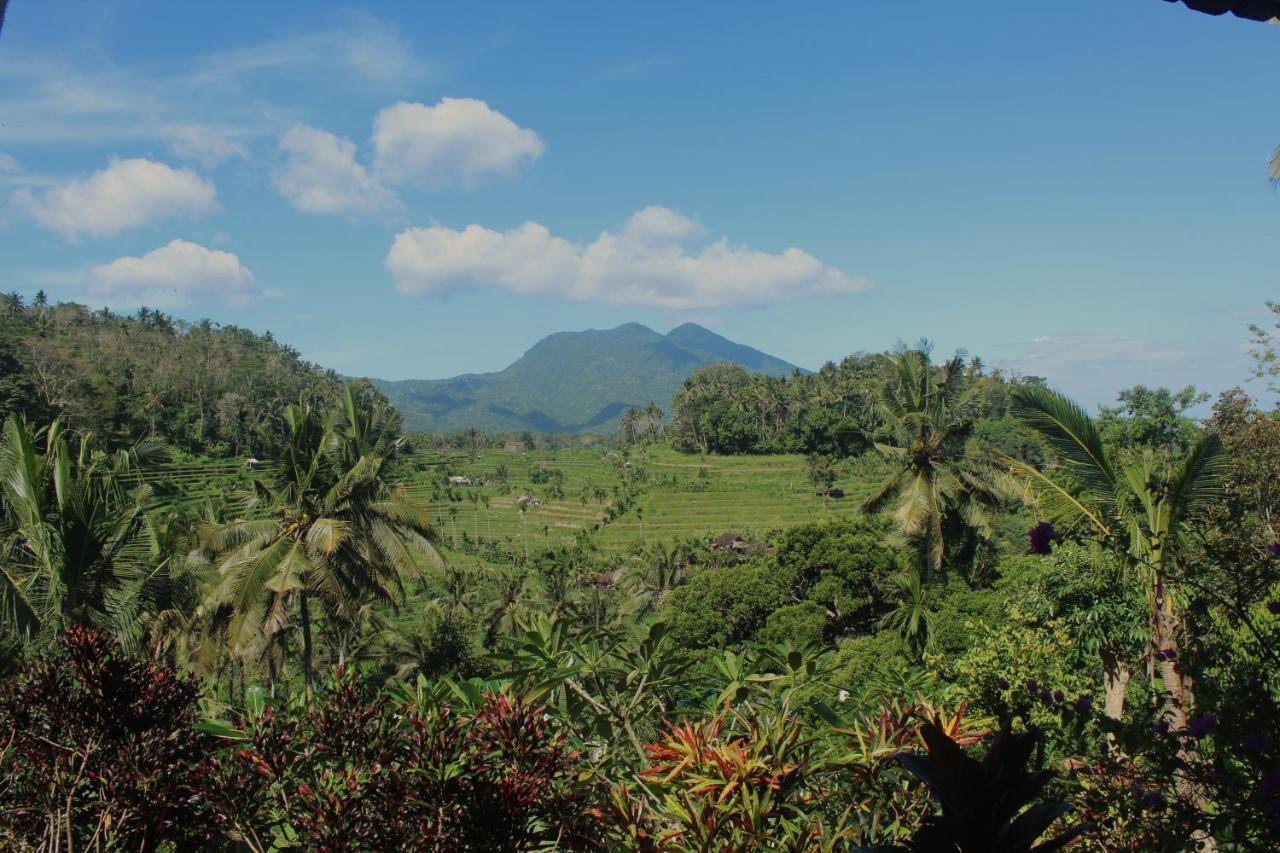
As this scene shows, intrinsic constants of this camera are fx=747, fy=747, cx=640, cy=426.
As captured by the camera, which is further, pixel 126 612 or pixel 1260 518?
pixel 1260 518

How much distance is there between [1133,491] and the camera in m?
5.01

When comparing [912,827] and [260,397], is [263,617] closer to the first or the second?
[912,827]

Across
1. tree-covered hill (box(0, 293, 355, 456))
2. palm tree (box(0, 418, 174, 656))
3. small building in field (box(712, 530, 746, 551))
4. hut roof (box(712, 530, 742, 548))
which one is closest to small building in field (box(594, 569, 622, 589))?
small building in field (box(712, 530, 746, 551))

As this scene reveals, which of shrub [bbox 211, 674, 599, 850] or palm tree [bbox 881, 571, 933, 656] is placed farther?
palm tree [bbox 881, 571, 933, 656]

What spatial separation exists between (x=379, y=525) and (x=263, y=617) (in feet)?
5.58

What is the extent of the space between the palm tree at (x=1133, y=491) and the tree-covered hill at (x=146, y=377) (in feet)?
119

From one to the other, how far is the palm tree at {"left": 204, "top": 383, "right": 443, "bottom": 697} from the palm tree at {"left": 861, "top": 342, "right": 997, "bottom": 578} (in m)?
8.38

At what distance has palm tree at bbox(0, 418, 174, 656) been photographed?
5461 millimetres

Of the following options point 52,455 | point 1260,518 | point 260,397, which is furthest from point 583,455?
point 52,455

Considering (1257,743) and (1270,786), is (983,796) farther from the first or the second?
(1257,743)

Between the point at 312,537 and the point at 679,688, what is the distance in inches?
287

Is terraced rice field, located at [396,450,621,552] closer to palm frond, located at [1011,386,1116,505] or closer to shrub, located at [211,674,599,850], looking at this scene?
palm frond, located at [1011,386,1116,505]

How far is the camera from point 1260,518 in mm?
12195

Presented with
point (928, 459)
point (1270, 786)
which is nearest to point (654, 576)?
point (928, 459)
